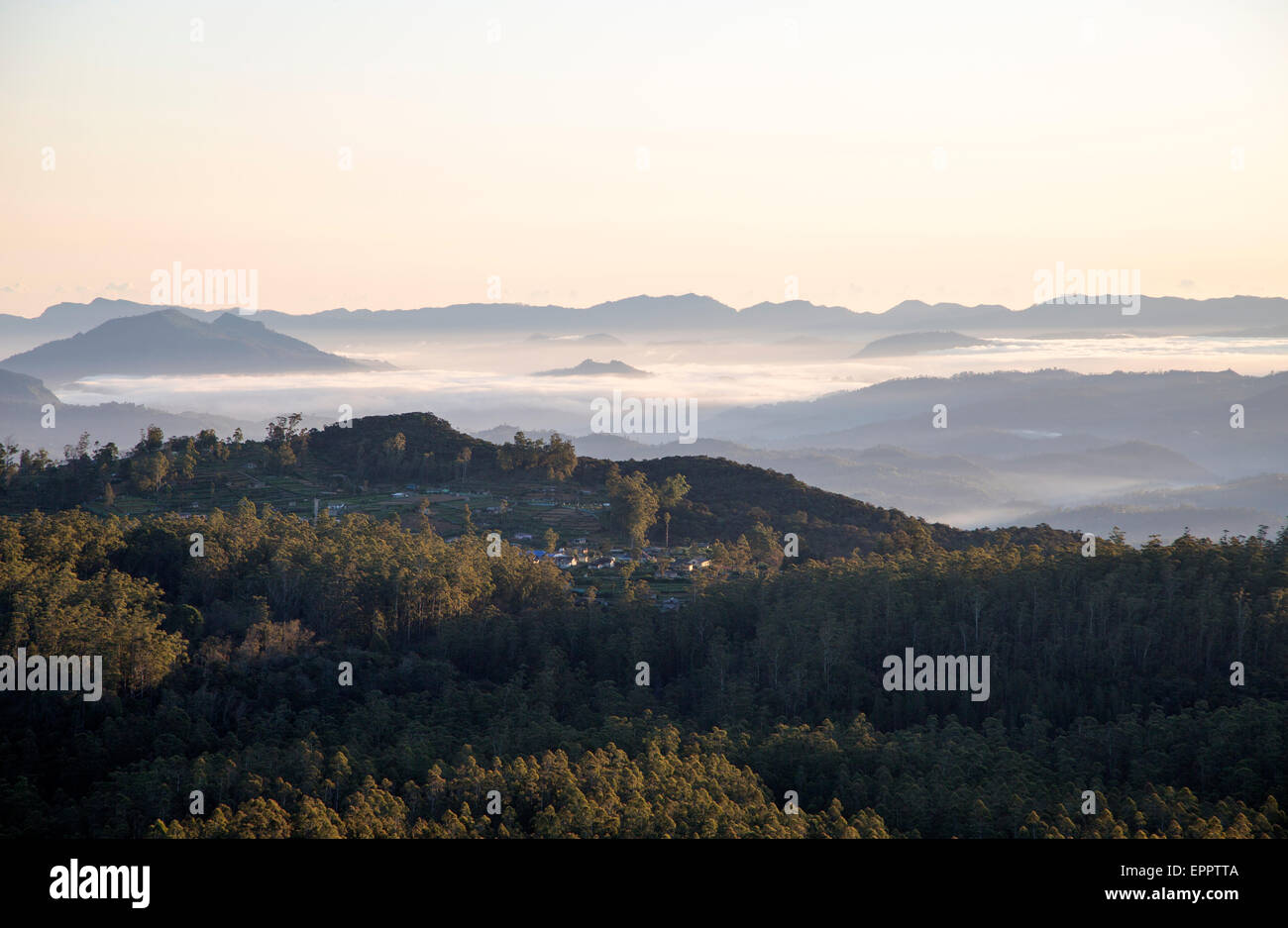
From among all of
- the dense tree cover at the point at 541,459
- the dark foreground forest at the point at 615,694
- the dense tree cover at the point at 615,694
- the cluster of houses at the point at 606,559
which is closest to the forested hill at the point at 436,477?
the dense tree cover at the point at 541,459

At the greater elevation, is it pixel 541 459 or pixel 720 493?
pixel 541 459

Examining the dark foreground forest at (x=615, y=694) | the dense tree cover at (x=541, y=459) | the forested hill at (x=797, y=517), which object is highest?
the dense tree cover at (x=541, y=459)

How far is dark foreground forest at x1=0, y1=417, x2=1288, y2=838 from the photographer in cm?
3155

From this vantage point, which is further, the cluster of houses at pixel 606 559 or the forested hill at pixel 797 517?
the forested hill at pixel 797 517

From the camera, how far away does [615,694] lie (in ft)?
151

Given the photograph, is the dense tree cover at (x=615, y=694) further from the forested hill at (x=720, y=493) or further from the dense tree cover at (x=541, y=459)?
the dense tree cover at (x=541, y=459)

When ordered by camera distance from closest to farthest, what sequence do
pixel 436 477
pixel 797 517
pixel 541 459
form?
pixel 797 517
pixel 436 477
pixel 541 459

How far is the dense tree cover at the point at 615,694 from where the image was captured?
3162 cm

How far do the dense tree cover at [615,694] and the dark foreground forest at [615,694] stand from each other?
15cm

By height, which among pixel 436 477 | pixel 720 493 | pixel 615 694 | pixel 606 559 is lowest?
pixel 615 694

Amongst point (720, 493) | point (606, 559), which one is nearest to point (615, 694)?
point (606, 559)

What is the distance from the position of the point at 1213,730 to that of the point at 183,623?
140 feet

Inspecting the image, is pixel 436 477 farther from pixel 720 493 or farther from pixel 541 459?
pixel 720 493
